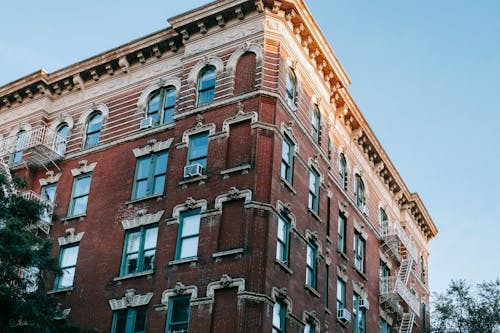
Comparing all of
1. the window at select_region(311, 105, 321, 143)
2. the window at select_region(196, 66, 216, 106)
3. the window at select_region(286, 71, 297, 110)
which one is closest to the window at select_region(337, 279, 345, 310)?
the window at select_region(311, 105, 321, 143)

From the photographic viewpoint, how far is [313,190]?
1423 inches

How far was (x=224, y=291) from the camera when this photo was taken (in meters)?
29.2

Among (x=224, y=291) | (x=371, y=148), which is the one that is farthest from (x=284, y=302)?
(x=371, y=148)

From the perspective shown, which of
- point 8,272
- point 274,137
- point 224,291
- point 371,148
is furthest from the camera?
point 371,148

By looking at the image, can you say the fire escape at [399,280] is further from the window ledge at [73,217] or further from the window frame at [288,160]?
the window ledge at [73,217]

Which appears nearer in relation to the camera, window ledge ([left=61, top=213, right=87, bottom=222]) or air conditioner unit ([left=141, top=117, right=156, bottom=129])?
window ledge ([left=61, top=213, right=87, bottom=222])

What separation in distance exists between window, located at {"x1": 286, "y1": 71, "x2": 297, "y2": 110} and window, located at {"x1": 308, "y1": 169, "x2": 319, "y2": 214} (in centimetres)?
347

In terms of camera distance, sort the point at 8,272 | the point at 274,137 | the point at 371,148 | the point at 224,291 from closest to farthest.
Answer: the point at 8,272 → the point at 224,291 → the point at 274,137 → the point at 371,148

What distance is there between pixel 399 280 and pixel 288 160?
13.8 m

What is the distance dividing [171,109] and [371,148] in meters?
13.9

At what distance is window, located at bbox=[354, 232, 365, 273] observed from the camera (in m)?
41.5

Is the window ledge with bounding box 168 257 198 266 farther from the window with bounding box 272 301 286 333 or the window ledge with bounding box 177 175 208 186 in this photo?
the window with bounding box 272 301 286 333

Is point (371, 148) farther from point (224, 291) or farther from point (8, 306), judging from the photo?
point (8, 306)

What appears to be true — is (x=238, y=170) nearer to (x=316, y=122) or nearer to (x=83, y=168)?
(x=316, y=122)
